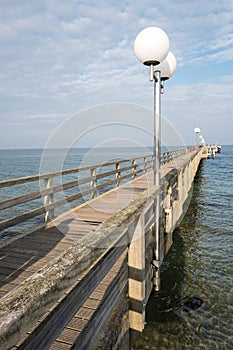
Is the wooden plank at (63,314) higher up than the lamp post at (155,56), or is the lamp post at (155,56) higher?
the lamp post at (155,56)

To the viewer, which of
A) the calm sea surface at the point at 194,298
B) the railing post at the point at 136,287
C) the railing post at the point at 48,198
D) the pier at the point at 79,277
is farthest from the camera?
the railing post at the point at 48,198

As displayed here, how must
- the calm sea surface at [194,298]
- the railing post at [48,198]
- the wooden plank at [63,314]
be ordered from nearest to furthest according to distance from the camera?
1. the wooden plank at [63,314]
2. the calm sea surface at [194,298]
3. the railing post at [48,198]

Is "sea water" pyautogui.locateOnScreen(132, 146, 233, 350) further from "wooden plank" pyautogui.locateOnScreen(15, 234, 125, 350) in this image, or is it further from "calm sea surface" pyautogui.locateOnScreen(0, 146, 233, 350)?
"wooden plank" pyautogui.locateOnScreen(15, 234, 125, 350)

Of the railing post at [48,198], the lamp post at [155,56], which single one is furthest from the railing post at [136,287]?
the railing post at [48,198]

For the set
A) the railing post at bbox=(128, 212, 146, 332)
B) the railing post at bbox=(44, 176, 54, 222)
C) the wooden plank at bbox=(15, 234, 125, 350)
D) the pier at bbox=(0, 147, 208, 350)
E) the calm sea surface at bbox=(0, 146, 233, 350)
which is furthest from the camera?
the railing post at bbox=(44, 176, 54, 222)

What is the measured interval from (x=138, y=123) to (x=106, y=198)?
88.8 inches

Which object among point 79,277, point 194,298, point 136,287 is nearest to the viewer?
point 79,277

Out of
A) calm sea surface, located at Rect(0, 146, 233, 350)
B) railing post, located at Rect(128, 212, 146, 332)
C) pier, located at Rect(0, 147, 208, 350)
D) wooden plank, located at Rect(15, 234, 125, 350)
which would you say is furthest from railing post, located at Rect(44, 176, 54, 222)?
wooden plank, located at Rect(15, 234, 125, 350)

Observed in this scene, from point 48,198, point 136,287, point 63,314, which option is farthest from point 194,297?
point 63,314

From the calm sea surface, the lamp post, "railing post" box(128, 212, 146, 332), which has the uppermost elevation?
the lamp post

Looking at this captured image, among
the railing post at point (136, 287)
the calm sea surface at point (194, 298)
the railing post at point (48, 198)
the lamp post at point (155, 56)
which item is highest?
the lamp post at point (155, 56)

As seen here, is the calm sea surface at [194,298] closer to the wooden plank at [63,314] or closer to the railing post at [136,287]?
the railing post at [136,287]

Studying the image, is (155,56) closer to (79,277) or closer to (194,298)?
(79,277)

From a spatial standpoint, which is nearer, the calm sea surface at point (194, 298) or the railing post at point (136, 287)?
the railing post at point (136, 287)
